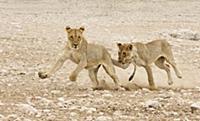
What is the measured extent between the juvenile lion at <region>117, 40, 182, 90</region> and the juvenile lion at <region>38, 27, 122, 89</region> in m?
0.28

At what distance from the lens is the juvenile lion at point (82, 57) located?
11.2m

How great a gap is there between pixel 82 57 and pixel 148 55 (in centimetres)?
172

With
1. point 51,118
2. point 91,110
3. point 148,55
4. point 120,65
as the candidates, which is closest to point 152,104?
point 91,110

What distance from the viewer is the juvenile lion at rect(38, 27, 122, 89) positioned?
36.9 ft

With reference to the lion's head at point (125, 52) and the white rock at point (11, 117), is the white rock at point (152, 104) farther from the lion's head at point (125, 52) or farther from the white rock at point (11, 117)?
the lion's head at point (125, 52)

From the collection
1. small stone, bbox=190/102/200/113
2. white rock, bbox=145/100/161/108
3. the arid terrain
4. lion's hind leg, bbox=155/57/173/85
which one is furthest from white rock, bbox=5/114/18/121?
lion's hind leg, bbox=155/57/173/85

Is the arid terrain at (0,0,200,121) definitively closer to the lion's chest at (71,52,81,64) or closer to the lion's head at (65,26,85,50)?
the lion's chest at (71,52,81,64)

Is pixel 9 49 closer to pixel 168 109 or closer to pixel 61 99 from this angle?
pixel 61 99

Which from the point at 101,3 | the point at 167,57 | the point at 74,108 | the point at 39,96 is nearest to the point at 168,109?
the point at 74,108

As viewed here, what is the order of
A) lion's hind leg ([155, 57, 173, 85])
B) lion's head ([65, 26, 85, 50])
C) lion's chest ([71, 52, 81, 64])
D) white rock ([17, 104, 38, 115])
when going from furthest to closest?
lion's hind leg ([155, 57, 173, 85]) < lion's chest ([71, 52, 81, 64]) < lion's head ([65, 26, 85, 50]) < white rock ([17, 104, 38, 115])

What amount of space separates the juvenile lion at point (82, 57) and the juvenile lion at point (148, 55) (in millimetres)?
284

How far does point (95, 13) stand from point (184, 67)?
52.6ft

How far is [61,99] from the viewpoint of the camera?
966cm

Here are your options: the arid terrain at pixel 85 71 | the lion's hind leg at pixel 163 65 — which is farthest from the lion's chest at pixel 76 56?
the lion's hind leg at pixel 163 65
